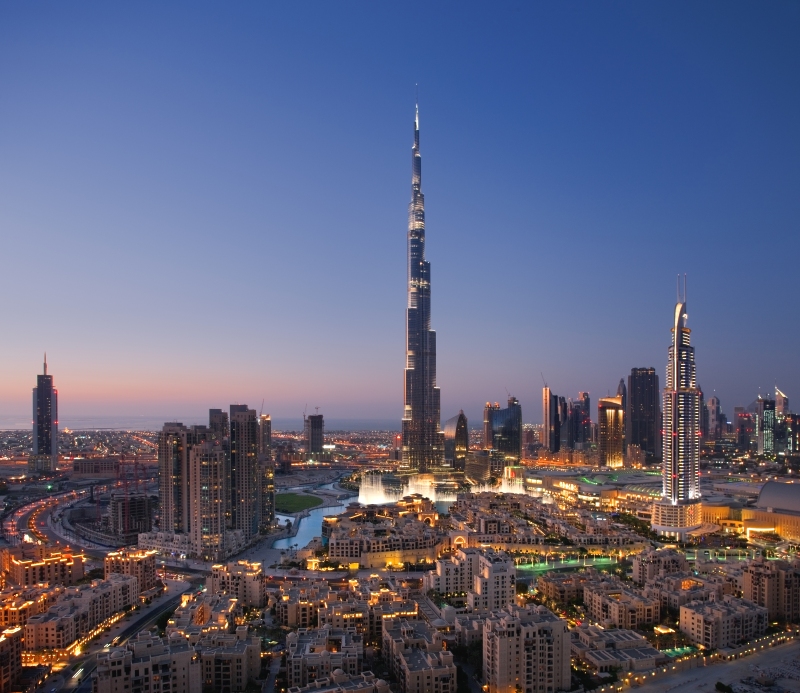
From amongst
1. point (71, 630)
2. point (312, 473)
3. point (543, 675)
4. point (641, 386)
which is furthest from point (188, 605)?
point (641, 386)

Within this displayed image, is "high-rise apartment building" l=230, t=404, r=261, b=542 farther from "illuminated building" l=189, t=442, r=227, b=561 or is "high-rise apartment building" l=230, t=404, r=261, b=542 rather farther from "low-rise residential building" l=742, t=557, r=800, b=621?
"low-rise residential building" l=742, t=557, r=800, b=621

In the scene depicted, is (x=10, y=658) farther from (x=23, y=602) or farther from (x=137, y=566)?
(x=137, y=566)

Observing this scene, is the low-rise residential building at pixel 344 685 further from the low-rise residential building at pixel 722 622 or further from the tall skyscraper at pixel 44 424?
the tall skyscraper at pixel 44 424

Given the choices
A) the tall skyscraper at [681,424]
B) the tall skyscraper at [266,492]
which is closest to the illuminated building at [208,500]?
the tall skyscraper at [266,492]

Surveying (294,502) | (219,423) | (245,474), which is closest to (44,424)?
(294,502)

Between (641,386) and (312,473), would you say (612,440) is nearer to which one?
(641,386)
